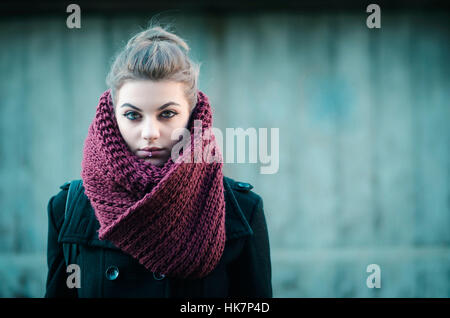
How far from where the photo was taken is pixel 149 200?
1.10 m

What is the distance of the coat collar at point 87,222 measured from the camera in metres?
1.22

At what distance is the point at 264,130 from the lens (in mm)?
2809

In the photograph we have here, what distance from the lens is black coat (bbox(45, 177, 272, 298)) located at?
1.20 m

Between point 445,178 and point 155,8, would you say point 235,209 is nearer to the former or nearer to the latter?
point 155,8

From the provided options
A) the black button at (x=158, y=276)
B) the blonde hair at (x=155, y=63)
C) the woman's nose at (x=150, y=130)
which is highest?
the blonde hair at (x=155, y=63)

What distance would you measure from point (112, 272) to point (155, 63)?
2.44 ft

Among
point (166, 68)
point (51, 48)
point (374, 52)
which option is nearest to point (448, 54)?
point (374, 52)

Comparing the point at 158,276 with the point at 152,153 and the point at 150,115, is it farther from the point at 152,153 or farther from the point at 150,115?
the point at 150,115

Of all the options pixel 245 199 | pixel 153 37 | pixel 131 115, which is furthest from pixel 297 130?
pixel 131 115

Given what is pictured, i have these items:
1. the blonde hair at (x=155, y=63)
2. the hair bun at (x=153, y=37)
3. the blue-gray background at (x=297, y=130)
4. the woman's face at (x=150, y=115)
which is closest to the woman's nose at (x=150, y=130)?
the woman's face at (x=150, y=115)

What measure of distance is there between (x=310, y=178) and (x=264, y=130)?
0.55 m

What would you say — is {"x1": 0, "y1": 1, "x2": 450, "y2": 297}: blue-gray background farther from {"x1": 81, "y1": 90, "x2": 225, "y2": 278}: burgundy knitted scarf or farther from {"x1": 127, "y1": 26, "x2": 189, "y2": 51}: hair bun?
{"x1": 81, "y1": 90, "x2": 225, "y2": 278}: burgundy knitted scarf

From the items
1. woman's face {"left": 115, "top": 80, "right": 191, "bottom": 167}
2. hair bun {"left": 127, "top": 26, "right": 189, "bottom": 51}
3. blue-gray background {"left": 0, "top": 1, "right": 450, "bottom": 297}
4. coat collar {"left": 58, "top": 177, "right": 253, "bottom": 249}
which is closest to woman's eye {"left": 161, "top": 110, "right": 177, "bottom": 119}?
woman's face {"left": 115, "top": 80, "right": 191, "bottom": 167}

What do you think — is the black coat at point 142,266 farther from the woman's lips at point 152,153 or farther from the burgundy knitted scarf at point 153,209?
the woman's lips at point 152,153
